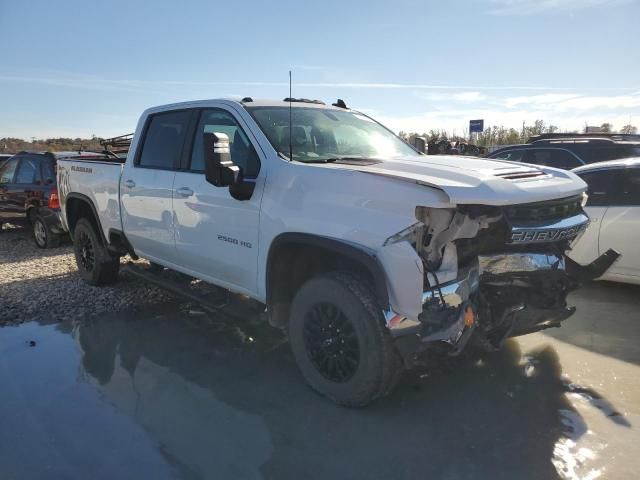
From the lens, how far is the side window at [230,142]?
155 inches

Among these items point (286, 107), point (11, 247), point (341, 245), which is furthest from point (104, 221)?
point (11, 247)

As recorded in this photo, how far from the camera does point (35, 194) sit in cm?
941

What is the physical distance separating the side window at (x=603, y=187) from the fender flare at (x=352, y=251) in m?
3.63

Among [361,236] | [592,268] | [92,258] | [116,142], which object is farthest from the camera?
[116,142]

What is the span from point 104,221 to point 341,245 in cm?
385

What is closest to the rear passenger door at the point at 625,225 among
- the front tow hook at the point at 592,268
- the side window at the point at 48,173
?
the front tow hook at the point at 592,268

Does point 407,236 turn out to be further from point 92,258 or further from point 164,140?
point 92,258

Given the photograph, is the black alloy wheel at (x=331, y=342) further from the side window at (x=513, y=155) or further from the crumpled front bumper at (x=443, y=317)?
the side window at (x=513, y=155)

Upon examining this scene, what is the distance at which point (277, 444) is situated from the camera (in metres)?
3.16

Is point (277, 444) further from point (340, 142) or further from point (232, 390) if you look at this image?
point (340, 142)

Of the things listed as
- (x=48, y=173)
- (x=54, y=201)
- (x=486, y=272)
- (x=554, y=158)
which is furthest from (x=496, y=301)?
(x=48, y=173)

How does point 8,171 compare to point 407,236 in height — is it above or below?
above

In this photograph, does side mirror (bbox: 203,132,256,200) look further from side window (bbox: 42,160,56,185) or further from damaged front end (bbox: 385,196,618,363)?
side window (bbox: 42,160,56,185)

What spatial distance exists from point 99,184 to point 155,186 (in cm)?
143
